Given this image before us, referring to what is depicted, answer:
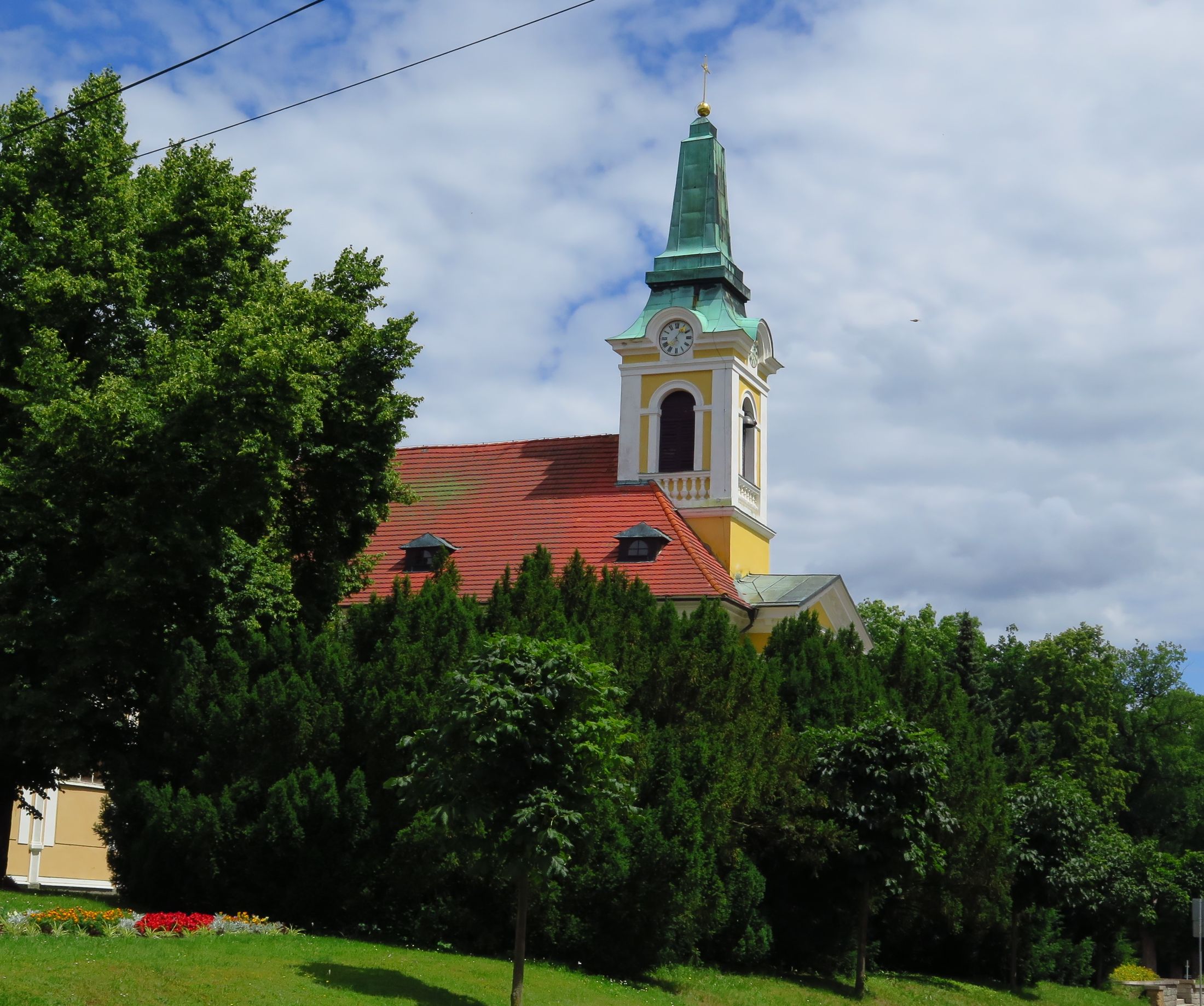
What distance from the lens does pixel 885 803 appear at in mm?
22281

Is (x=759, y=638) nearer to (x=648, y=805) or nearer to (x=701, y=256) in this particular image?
(x=701, y=256)

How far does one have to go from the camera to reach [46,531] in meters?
20.6

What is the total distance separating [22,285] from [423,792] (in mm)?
11059

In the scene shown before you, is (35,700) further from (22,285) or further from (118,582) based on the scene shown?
(22,285)

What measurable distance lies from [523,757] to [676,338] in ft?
73.5

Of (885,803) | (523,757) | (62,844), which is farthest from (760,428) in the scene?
(523,757)

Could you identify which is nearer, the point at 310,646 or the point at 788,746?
the point at 310,646

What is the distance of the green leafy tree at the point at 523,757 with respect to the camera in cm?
1488

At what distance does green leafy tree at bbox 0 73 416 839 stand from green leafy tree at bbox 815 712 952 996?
356 inches

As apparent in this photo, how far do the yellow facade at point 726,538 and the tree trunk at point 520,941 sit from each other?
18.9 meters

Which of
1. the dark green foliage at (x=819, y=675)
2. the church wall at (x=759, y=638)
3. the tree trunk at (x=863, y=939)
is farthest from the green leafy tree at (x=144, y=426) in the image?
the church wall at (x=759, y=638)

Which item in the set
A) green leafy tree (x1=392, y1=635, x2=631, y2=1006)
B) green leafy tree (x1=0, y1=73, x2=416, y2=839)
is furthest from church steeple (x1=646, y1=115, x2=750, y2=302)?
green leafy tree (x1=392, y1=635, x2=631, y2=1006)

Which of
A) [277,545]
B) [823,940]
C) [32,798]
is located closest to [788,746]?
[823,940]

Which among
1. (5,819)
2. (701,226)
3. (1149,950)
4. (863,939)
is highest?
(701,226)
